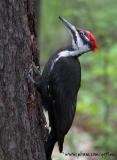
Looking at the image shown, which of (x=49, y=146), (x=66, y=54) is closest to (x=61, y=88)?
(x=66, y=54)

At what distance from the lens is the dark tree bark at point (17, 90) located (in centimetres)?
356

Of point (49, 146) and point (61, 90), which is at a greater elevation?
point (61, 90)

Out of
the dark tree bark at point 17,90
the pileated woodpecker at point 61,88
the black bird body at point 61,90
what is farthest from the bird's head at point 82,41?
the dark tree bark at point 17,90

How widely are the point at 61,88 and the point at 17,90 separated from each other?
2.17ft

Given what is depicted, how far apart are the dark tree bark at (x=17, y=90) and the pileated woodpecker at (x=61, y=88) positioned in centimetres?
29

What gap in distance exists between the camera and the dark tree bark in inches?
140

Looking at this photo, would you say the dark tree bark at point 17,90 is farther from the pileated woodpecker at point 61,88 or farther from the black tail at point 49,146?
the pileated woodpecker at point 61,88

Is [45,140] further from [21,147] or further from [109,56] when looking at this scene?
[109,56]

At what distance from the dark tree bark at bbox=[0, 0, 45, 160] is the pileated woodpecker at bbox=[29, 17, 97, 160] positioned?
29 centimetres

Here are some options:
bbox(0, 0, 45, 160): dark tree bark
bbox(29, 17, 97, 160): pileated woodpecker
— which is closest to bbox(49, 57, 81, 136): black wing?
bbox(29, 17, 97, 160): pileated woodpecker

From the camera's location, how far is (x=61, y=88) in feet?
13.9

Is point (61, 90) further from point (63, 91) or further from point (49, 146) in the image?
point (49, 146)

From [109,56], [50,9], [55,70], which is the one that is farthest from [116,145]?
[55,70]

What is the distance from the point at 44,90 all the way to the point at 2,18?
898mm
